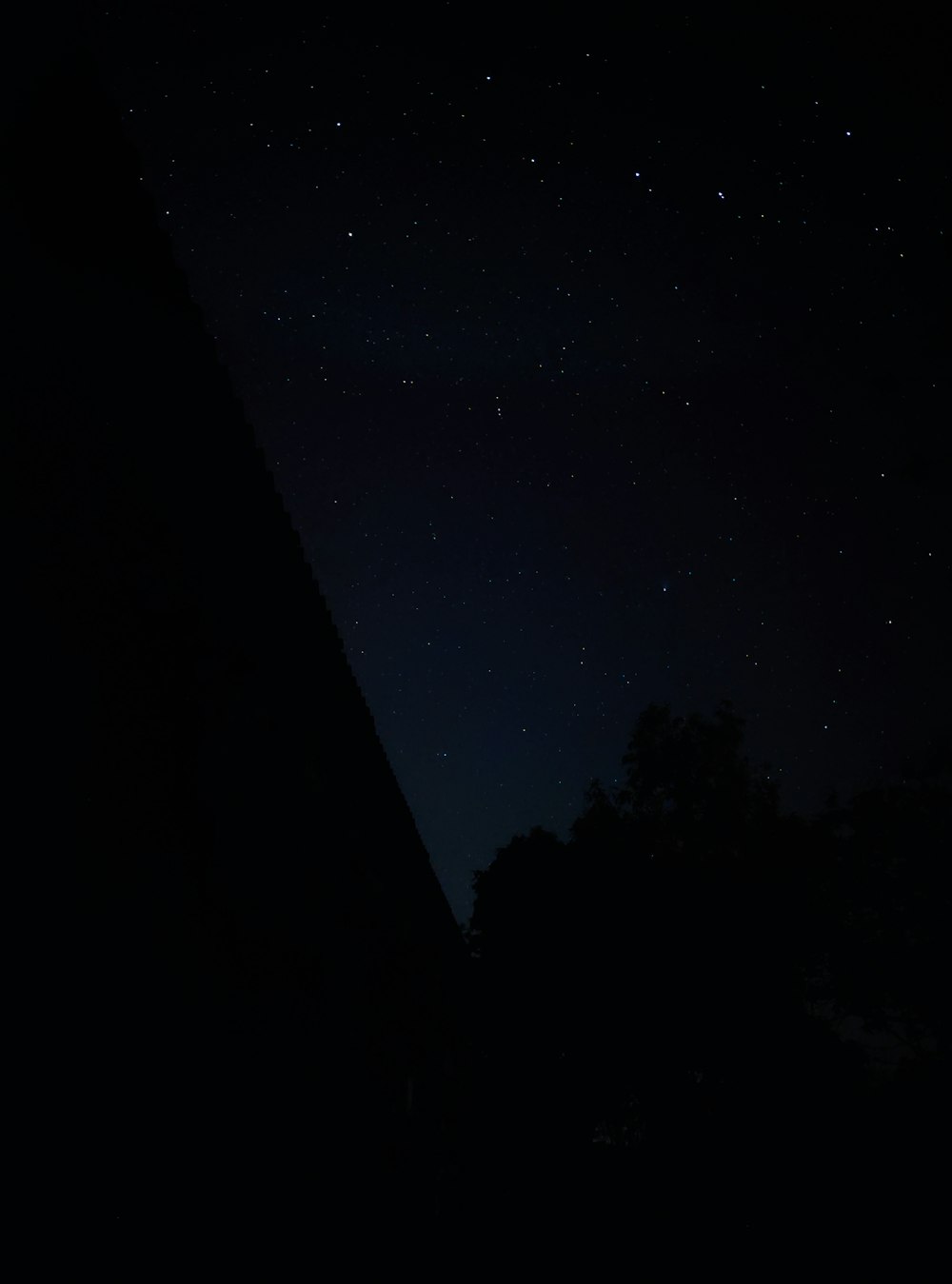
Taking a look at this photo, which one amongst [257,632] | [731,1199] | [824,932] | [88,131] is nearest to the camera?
[88,131]

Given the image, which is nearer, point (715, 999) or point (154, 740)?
point (154, 740)

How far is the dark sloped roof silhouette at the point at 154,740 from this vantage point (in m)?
2.19

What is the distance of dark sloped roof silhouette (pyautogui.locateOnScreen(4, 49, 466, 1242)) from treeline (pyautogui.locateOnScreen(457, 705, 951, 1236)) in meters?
13.8

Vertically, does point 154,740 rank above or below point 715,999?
above

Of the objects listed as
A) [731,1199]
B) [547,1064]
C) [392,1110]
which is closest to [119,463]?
[392,1110]

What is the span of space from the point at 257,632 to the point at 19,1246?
2.23 meters

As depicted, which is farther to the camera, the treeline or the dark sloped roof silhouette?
the treeline

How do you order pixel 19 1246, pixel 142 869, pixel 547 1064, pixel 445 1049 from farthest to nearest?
pixel 547 1064 < pixel 445 1049 < pixel 142 869 < pixel 19 1246

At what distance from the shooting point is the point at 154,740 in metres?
2.78

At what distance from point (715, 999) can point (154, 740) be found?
70.9 ft

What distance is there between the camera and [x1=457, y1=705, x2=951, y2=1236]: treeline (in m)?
16.7

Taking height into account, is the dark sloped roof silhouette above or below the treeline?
above

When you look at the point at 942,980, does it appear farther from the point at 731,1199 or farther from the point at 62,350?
the point at 62,350

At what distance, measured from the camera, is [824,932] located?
943 inches
